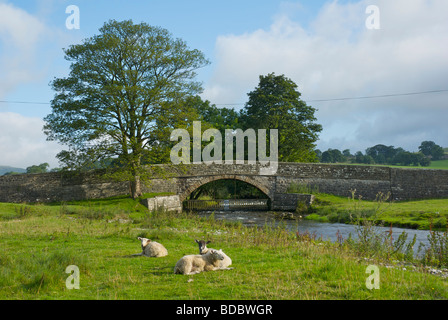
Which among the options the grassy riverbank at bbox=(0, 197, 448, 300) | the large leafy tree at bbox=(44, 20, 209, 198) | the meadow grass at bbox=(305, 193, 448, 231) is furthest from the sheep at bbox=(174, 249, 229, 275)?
the large leafy tree at bbox=(44, 20, 209, 198)

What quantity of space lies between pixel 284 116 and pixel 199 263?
33.7 metres

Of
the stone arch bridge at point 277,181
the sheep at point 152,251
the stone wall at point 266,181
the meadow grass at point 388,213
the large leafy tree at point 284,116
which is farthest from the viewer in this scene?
the large leafy tree at point 284,116

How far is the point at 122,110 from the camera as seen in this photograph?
2877 cm

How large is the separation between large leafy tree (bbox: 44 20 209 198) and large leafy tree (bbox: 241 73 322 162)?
12.9 m

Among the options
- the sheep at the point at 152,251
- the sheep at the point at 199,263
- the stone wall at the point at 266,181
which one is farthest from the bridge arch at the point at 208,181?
the sheep at the point at 199,263

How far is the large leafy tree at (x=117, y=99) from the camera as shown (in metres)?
28.2

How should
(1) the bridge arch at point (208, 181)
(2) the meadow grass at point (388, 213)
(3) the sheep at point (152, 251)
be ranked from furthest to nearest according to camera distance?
1. (1) the bridge arch at point (208, 181)
2. (2) the meadow grass at point (388, 213)
3. (3) the sheep at point (152, 251)

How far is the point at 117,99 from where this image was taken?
28125mm

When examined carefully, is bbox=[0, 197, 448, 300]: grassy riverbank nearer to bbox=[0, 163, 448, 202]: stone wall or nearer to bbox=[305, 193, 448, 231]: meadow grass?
bbox=[305, 193, 448, 231]: meadow grass

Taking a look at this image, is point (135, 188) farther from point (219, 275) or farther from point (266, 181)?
point (219, 275)

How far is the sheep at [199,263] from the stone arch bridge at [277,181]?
74.0 feet

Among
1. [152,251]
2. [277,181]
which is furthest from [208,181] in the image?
[152,251]

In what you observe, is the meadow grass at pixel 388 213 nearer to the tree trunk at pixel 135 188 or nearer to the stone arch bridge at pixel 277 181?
the stone arch bridge at pixel 277 181

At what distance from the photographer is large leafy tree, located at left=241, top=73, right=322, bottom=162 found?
133 feet
